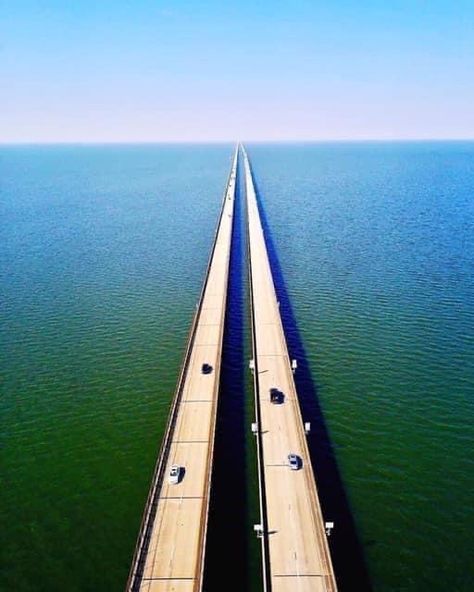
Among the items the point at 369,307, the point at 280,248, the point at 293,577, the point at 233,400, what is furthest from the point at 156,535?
the point at 280,248

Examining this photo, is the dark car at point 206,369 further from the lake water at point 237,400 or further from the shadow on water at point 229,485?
the lake water at point 237,400

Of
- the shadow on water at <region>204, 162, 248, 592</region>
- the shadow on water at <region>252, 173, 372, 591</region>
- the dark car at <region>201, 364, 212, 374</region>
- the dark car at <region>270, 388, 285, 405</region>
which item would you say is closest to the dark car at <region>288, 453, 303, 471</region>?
the shadow on water at <region>252, 173, 372, 591</region>

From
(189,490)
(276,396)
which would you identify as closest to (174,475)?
(189,490)

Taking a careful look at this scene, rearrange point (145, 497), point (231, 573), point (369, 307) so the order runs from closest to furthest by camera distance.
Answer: point (231, 573), point (145, 497), point (369, 307)

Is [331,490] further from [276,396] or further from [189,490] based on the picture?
[189,490]

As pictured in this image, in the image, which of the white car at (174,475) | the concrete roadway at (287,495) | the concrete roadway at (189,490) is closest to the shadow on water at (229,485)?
the concrete roadway at (189,490)

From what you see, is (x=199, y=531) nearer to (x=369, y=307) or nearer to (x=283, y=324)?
(x=283, y=324)
